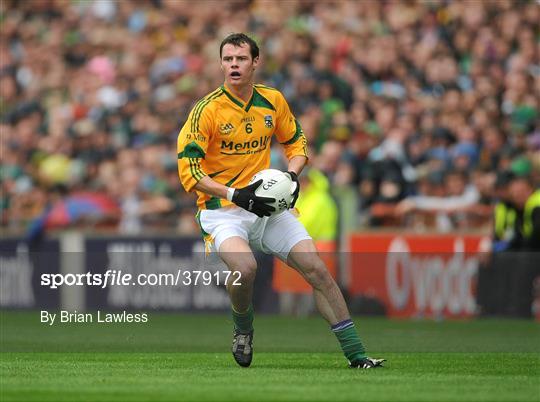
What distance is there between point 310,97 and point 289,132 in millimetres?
11158

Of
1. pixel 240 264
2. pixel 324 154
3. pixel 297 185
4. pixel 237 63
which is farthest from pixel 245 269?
pixel 324 154

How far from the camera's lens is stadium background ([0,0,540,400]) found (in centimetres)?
1988

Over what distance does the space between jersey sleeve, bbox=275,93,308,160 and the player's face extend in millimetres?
471

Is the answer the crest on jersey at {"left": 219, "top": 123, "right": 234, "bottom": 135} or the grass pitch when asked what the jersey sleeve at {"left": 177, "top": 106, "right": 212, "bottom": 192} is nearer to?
the crest on jersey at {"left": 219, "top": 123, "right": 234, "bottom": 135}

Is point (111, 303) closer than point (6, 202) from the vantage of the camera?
Yes

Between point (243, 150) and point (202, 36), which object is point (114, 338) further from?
point (202, 36)

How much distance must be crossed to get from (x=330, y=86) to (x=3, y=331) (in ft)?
26.6

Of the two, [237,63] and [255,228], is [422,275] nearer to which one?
[255,228]

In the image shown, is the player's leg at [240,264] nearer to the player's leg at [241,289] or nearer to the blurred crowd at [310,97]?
the player's leg at [241,289]

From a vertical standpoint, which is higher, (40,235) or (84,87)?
(84,87)

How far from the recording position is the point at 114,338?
1510 cm

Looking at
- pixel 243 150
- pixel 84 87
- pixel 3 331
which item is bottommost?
pixel 3 331

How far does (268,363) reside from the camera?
A: 11828mm

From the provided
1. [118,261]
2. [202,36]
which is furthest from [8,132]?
[118,261]
